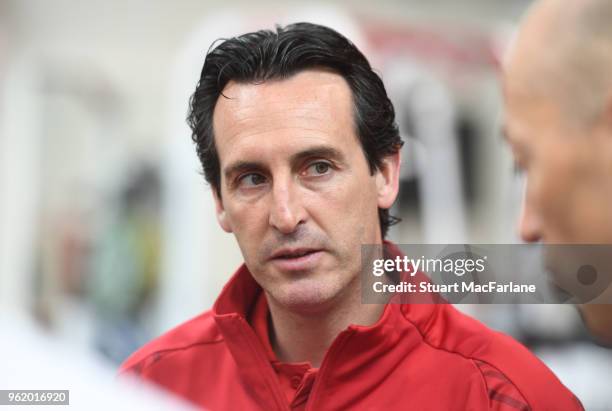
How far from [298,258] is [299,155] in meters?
0.19

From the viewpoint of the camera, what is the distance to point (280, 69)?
1.67 m

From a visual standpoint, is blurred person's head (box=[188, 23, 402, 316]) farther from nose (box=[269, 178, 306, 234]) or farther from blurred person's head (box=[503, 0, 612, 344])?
blurred person's head (box=[503, 0, 612, 344])

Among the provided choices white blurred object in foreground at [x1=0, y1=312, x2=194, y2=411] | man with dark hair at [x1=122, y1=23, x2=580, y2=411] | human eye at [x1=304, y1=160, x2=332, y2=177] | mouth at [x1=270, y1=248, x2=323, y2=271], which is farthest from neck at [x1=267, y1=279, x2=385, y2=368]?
white blurred object in foreground at [x1=0, y1=312, x2=194, y2=411]

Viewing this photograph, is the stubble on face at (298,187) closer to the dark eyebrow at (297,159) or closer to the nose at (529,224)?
the dark eyebrow at (297,159)

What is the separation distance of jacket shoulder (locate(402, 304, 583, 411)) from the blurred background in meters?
1.23

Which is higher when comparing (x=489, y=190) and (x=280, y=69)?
(x=489, y=190)

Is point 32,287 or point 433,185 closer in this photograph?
point 32,287

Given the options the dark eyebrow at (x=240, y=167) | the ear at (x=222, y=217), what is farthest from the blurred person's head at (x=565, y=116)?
the ear at (x=222, y=217)

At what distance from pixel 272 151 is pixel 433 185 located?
3.25 m

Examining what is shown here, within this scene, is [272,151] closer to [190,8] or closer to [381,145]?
[381,145]

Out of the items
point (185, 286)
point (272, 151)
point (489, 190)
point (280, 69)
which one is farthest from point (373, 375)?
point (489, 190)

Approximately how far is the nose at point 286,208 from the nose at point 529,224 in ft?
1.62

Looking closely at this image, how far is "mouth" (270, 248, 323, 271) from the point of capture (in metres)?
1.57

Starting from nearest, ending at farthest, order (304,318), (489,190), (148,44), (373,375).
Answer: (373,375), (304,318), (489,190), (148,44)
